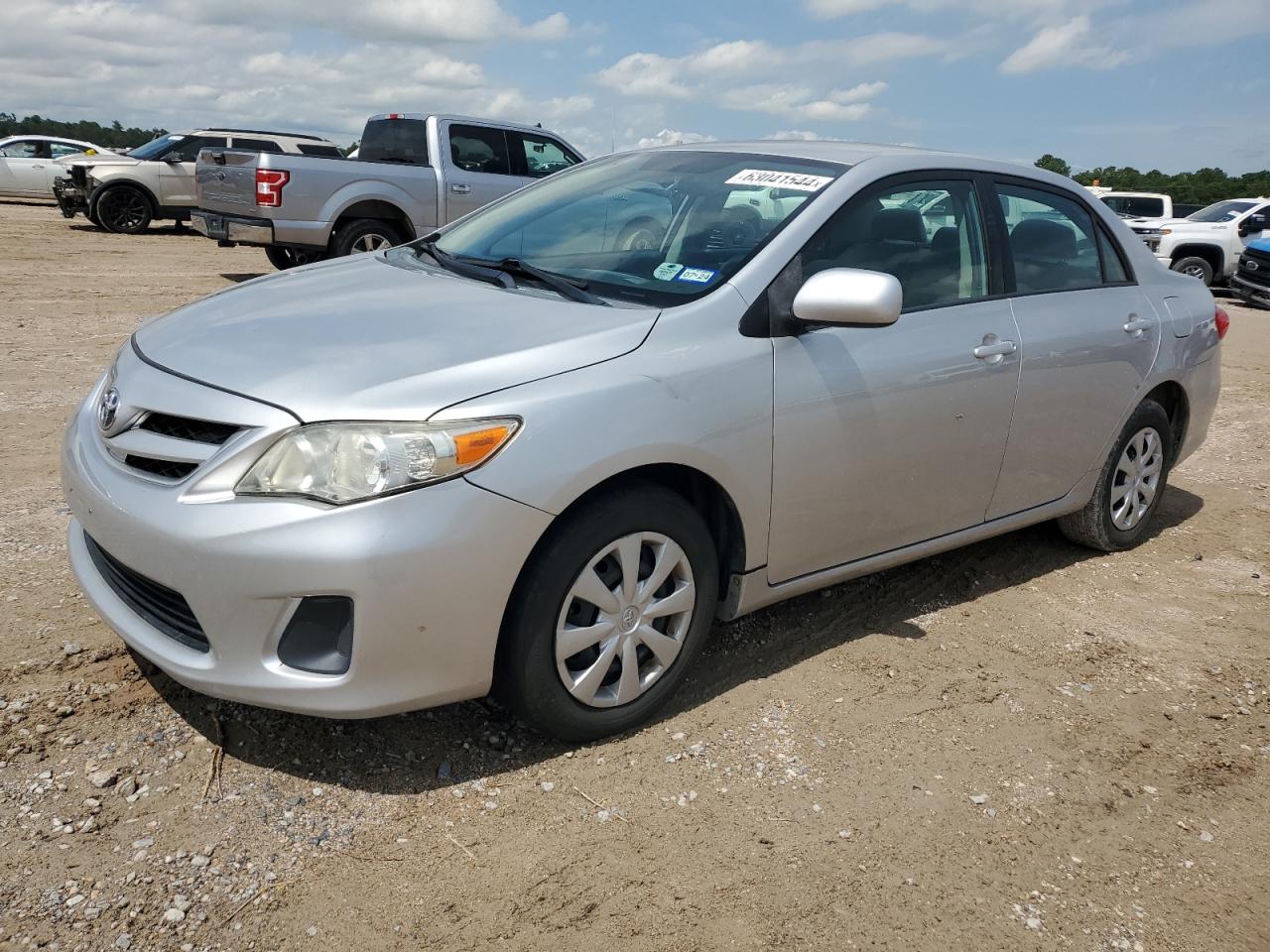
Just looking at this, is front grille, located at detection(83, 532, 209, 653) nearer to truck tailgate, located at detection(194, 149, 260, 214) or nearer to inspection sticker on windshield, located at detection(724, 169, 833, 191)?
inspection sticker on windshield, located at detection(724, 169, 833, 191)

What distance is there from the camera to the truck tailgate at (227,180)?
35.2ft

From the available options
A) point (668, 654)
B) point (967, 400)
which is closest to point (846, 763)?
point (668, 654)

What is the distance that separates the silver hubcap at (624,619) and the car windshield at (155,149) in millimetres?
17197

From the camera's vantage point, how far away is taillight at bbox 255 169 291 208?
10602mm

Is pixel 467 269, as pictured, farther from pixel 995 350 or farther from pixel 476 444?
pixel 995 350

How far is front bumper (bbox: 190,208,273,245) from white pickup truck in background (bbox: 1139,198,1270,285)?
44.1 feet

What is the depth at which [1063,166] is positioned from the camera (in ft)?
110

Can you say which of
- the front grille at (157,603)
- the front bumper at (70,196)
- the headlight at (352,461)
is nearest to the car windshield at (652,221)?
the headlight at (352,461)

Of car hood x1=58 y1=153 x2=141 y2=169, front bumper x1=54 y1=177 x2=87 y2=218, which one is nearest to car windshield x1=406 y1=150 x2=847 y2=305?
car hood x1=58 y1=153 x2=141 y2=169

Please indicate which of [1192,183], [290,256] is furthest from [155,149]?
[1192,183]

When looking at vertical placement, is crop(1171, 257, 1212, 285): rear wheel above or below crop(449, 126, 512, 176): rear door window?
below

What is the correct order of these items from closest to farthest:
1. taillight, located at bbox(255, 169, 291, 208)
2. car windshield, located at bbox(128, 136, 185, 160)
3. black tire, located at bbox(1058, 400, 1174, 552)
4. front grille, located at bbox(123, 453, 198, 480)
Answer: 1. front grille, located at bbox(123, 453, 198, 480)
2. black tire, located at bbox(1058, 400, 1174, 552)
3. taillight, located at bbox(255, 169, 291, 208)
4. car windshield, located at bbox(128, 136, 185, 160)

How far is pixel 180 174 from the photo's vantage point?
1725cm

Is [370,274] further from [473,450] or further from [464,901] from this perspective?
[464,901]
